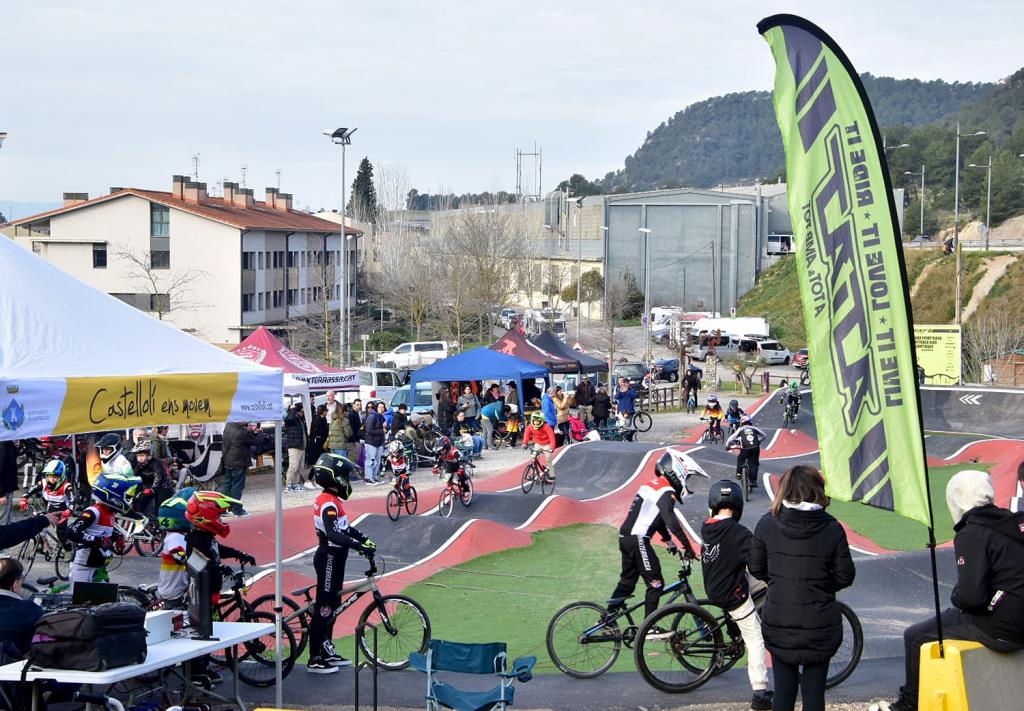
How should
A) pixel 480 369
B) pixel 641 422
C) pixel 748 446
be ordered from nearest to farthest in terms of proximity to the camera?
1. pixel 748 446
2. pixel 480 369
3. pixel 641 422

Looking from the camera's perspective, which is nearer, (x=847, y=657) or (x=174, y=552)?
(x=174, y=552)

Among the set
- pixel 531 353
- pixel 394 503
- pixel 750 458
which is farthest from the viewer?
pixel 531 353

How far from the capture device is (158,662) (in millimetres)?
6160

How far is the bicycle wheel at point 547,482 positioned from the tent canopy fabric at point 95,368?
12.6 m

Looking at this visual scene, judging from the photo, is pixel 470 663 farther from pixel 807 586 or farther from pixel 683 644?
pixel 807 586

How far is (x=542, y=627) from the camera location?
1074 centimetres

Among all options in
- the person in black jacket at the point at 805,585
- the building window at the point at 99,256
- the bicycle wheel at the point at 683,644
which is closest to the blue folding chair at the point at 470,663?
the bicycle wheel at the point at 683,644

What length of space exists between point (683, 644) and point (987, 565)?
307 cm

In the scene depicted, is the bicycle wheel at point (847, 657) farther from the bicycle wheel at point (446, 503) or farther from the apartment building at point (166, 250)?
the apartment building at point (166, 250)

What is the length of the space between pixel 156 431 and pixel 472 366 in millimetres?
11697

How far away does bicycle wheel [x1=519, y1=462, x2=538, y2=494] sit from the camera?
66.4 feet

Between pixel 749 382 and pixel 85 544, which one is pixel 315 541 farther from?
pixel 749 382

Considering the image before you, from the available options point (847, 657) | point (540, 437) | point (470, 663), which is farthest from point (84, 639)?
point (540, 437)

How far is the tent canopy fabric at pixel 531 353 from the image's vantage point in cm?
2936
